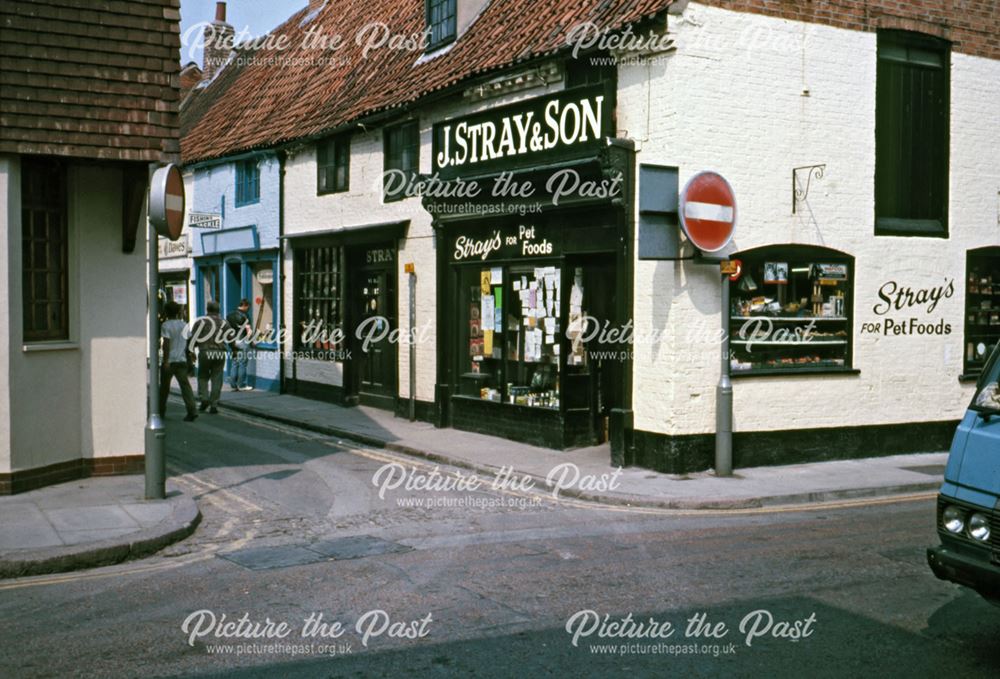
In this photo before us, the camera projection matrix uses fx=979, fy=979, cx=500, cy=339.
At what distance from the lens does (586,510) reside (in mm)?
10125

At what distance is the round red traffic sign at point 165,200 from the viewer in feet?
30.7

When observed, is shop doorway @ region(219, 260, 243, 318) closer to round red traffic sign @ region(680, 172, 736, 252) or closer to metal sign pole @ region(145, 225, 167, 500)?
metal sign pole @ region(145, 225, 167, 500)

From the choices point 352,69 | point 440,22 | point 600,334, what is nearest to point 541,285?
point 600,334

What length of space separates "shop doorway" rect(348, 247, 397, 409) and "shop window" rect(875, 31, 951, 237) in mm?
8642

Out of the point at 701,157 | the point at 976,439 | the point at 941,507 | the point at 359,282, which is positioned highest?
the point at 701,157

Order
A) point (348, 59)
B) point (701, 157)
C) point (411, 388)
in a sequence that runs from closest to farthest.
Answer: point (701, 157), point (411, 388), point (348, 59)

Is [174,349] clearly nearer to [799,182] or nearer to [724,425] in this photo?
[724,425]

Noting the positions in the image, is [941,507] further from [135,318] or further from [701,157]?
[135,318]

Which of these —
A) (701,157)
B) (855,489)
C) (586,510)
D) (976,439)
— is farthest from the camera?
(701,157)

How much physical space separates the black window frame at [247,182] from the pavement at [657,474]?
350 inches

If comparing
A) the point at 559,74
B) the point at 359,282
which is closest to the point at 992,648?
the point at 559,74

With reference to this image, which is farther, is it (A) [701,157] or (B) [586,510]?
(A) [701,157]

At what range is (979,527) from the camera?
17.2ft

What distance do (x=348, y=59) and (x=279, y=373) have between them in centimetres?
715
